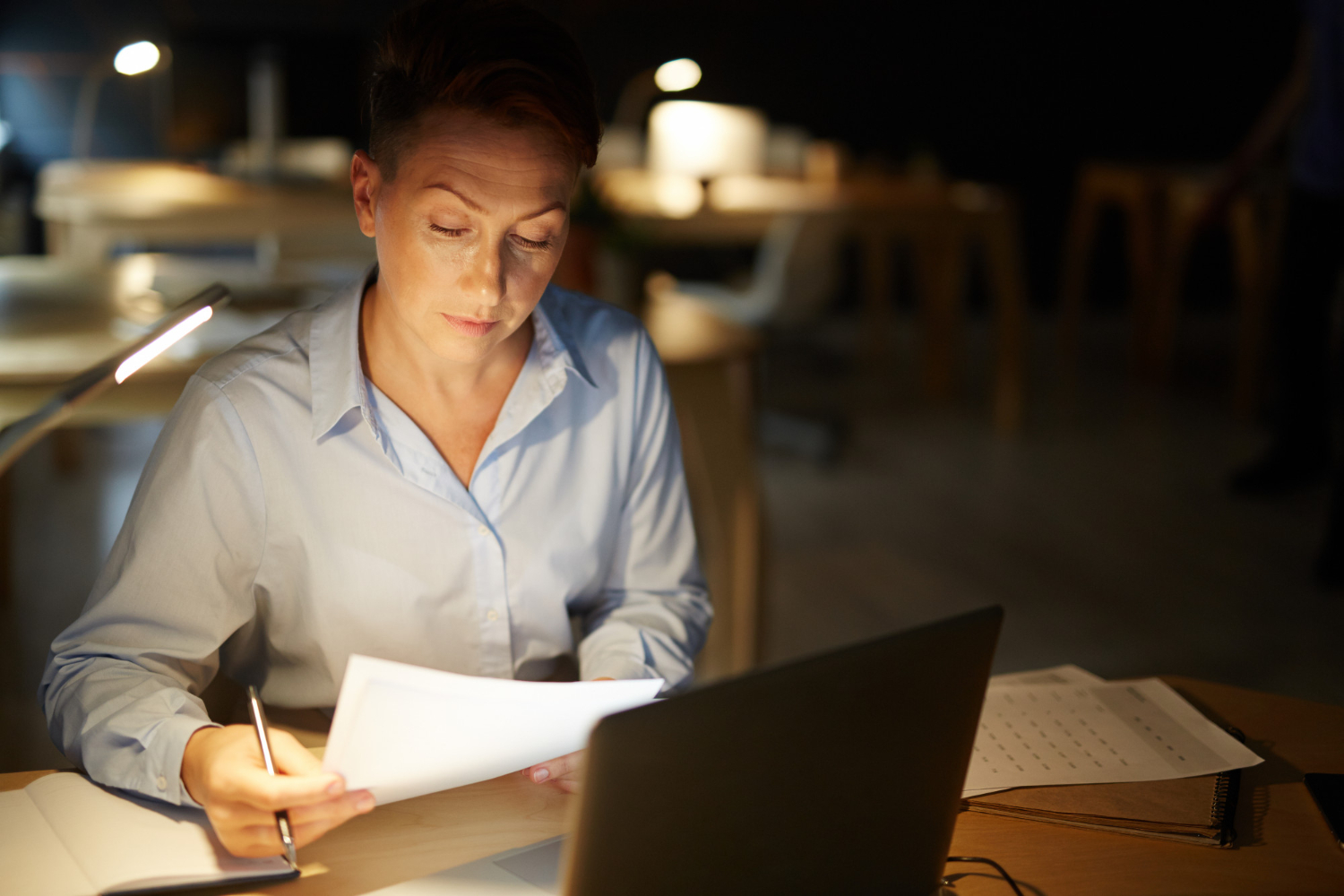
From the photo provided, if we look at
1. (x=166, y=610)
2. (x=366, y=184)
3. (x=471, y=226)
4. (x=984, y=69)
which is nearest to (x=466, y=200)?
(x=471, y=226)

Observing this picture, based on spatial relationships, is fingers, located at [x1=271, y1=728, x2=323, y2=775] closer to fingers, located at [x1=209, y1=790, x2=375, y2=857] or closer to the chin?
fingers, located at [x1=209, y1=790, x2=375, y2=857]

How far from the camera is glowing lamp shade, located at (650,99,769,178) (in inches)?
158

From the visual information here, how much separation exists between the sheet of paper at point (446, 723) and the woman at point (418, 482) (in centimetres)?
4

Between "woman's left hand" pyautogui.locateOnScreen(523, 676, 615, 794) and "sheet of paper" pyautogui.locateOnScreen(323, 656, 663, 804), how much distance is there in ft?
0.13

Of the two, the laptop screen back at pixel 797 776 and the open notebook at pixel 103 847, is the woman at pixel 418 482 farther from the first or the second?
the laptop screen back at pixel 797 776

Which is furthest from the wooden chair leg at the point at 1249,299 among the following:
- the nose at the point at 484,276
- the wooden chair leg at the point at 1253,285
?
the nose at the point at 484,276

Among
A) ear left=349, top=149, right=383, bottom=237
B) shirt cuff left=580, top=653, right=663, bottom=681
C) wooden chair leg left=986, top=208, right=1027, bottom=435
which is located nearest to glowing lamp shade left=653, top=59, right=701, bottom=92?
wooden chair leg left=986, top=208, right=1027, bottom=435

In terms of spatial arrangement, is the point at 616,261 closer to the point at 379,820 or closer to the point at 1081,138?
the point at 379,820

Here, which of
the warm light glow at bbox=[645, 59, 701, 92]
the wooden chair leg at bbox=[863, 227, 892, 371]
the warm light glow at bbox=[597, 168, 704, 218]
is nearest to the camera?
the warm light glow at bbox=[645, 59, 701, 92]

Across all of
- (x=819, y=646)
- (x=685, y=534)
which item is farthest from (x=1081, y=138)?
(x=685, y=534)

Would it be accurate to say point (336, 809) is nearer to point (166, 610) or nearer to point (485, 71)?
point (166, 610)

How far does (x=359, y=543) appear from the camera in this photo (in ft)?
3.33

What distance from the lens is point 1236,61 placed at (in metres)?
6.14

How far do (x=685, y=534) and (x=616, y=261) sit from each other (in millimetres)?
1214
